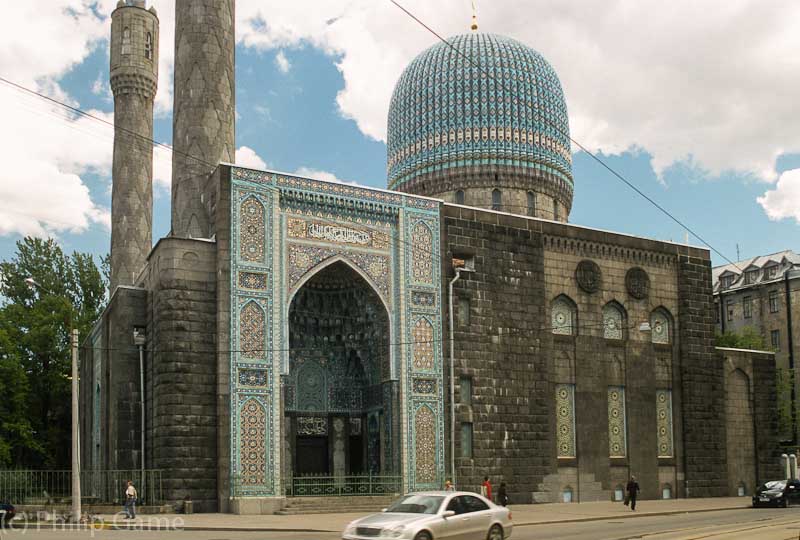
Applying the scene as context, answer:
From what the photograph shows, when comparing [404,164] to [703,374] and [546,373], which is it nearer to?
[546,373]

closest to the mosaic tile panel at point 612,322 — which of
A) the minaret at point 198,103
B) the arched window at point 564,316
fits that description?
the arched window at point 564,316

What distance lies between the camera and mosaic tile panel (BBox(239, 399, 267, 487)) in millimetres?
25156

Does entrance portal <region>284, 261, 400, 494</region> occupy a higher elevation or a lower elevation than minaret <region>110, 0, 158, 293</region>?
lower

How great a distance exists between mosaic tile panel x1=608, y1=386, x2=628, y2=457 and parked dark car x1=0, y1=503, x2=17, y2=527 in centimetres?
1863

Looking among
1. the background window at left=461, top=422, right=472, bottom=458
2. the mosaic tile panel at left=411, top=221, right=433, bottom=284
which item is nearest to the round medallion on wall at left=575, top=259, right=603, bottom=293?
the mosaic tile panel at left=411, top=221, right=433, bottom=284

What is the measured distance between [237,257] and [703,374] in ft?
58.7

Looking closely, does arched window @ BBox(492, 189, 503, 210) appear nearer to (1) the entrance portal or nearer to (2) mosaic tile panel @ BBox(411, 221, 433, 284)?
(2) mosaic tile panel @ BBox(411, 221, 433, 284)

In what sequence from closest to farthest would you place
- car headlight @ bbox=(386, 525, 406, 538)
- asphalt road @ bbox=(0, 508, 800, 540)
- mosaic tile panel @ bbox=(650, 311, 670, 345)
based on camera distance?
car headlight @ bbox=(386, 525, 406, 538) → asphalt road @ bbox=(0, 508, 800, 540) → mosaic tile panel @ bbox=(650, 311, 670, 345)

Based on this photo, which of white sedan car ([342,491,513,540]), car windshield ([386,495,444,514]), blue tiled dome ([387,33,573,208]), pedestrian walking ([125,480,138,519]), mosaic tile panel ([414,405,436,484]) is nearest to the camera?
white sedan car ([342,491,513,540])

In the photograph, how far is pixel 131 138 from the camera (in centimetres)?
4075

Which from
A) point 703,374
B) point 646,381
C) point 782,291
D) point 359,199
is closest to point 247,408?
point 359,199

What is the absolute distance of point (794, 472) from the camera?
36.5m

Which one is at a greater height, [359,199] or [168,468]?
[359,199]

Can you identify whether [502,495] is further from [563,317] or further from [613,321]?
[613,321]
